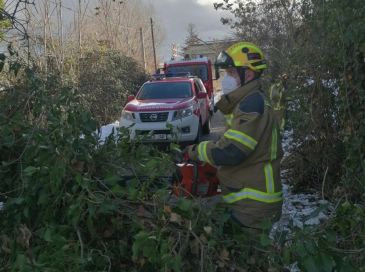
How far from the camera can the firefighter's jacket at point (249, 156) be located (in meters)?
2.84

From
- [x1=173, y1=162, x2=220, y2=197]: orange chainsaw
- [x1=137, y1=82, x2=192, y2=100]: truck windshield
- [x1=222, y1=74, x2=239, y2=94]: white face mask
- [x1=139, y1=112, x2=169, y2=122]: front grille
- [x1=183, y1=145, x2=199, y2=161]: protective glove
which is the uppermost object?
[x1=222, y1=74, x2=239, y2=94]: white face mask

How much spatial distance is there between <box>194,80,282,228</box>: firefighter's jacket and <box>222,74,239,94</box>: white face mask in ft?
0.27

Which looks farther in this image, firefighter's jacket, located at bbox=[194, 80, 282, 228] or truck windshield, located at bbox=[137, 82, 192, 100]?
truck windshield, located at bbox=[137, 82, 192, 100]

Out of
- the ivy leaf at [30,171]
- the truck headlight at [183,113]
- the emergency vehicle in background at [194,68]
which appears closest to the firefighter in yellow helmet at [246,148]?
the ivy leaf at [30,171]

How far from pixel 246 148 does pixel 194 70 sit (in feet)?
59.8

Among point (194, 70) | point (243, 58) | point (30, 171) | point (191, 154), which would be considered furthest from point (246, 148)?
point (194, 70)

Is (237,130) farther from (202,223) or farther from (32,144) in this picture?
(32,144)

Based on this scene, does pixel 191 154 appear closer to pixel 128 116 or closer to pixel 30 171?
pixel 30 171

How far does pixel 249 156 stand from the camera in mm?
2930

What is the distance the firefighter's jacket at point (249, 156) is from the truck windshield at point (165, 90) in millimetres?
10045

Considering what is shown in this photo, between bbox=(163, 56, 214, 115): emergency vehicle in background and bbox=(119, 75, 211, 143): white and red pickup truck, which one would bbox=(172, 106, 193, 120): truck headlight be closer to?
bbox=(119, 75, 211, 143): white and red pickup truck

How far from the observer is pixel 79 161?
2.91 m

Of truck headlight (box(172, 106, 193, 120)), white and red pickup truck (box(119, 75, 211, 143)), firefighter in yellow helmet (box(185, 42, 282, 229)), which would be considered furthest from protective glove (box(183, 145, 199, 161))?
truck headlight (box(172, 106, 193, 120))

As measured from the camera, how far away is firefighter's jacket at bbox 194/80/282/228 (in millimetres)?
2836
